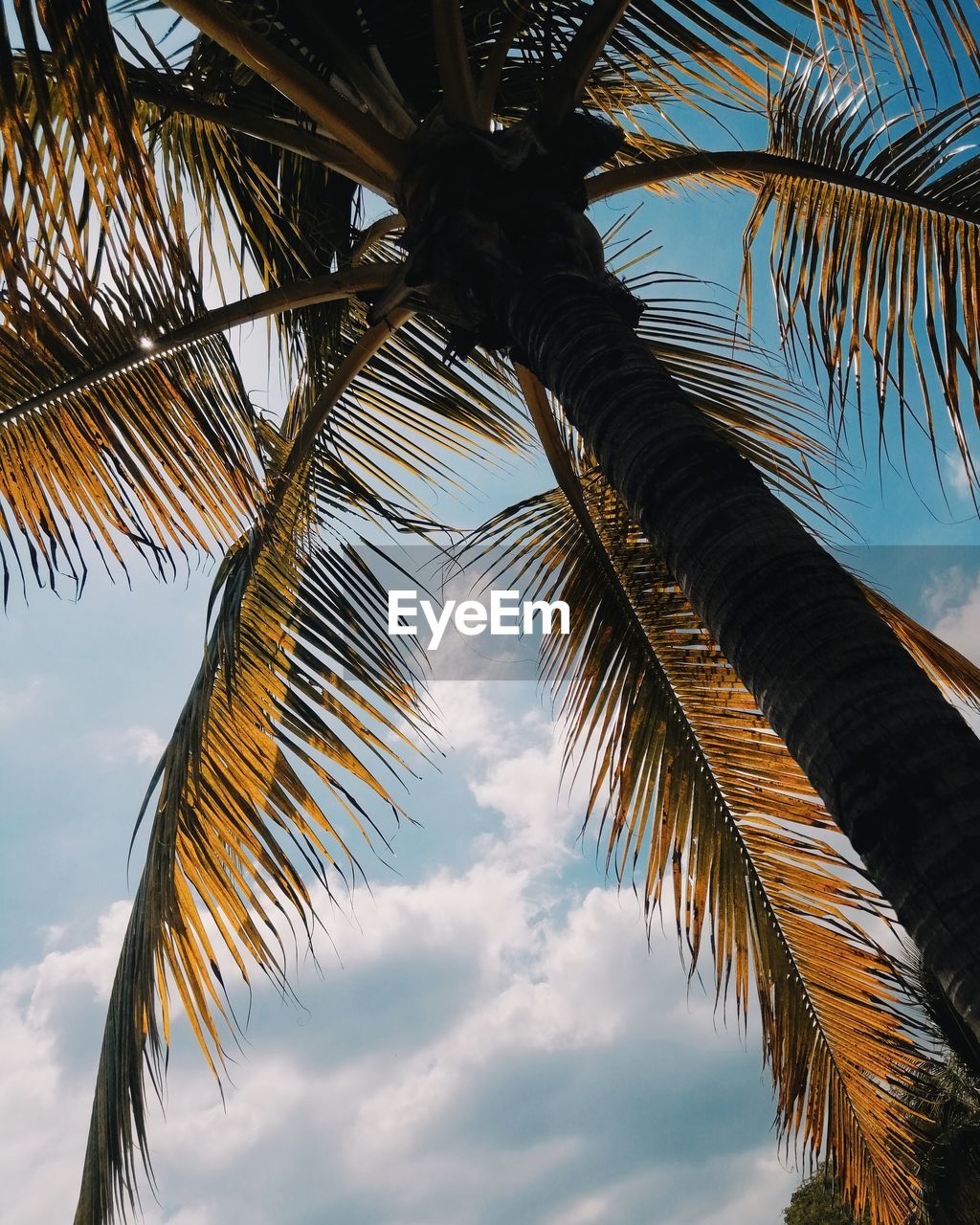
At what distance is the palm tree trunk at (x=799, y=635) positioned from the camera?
1.28 meters

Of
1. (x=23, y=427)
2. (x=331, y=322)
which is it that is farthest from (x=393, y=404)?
(x=23, y=427)

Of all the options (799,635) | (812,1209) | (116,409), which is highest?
(116,409)

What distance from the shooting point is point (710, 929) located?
3881 millimetres

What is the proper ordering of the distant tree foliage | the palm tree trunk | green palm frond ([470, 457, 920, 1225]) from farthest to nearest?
the distant tree foliage, green palm frond ([470, 457, 920, 1225]), the palm tree trunk

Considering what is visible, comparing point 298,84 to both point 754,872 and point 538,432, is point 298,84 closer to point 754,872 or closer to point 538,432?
point 538,432

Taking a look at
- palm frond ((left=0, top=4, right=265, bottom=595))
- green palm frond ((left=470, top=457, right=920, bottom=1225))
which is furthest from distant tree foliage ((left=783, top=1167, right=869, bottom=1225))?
palm frond ((left=0, top=4, right=265, bottom=595))

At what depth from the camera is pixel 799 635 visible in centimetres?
157

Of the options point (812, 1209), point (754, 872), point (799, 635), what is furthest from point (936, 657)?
point (812, 1209)

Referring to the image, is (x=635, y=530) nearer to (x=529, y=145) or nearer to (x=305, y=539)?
(x=305, y=539)

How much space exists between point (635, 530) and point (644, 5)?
2170 mm

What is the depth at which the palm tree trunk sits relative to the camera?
1.28m

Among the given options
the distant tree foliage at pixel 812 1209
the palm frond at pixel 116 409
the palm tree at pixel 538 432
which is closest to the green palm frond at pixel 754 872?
the palm tree at pixel 538 432

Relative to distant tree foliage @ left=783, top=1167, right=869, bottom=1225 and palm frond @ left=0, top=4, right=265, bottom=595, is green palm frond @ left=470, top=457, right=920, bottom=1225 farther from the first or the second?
distant tree foliage @ left=783, top=1167, right=869, bottom=1225

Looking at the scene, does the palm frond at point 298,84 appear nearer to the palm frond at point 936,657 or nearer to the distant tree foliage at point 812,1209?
the palm frond at point 936,657
